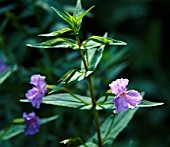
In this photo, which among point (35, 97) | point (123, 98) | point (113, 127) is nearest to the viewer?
point (123, 98)

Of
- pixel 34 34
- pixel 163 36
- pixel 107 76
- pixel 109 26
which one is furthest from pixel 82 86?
pixel 163 36

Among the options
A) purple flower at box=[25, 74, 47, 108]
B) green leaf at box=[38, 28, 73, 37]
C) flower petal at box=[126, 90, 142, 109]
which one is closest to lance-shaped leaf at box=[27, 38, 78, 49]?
green leaf at box=[38, 28, 73, 37]

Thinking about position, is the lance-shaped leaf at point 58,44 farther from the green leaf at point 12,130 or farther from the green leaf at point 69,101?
the green leaf at point 12,130

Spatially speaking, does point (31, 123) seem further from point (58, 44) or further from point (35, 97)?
point (58, 44)

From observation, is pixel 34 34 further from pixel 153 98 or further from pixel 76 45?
pixel 153 98

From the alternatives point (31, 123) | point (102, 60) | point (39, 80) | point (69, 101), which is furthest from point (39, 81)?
point (102, 60)

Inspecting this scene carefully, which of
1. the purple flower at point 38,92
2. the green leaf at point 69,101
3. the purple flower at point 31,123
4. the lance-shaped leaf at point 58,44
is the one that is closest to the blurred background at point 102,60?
the purple flower at point 31,123
